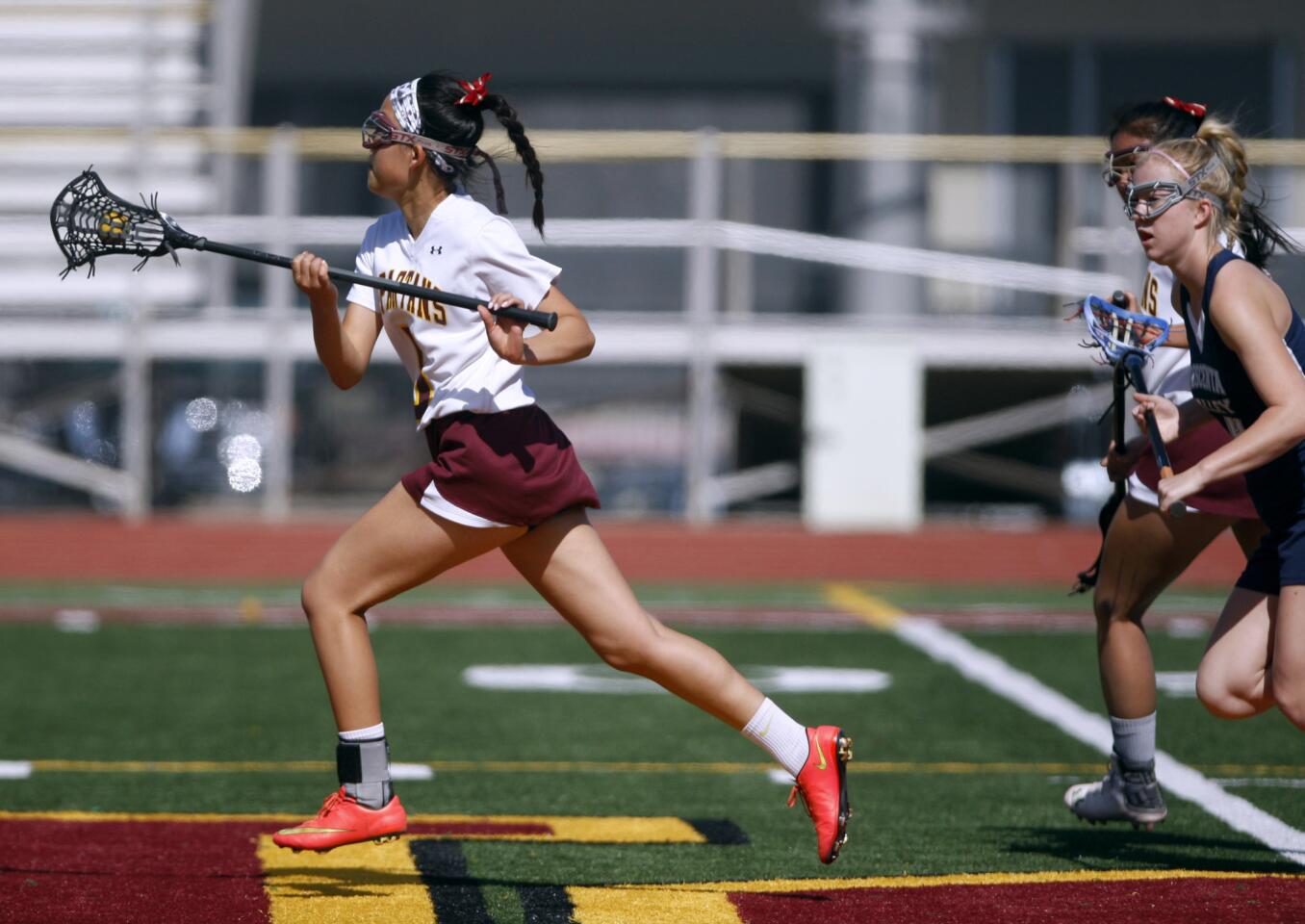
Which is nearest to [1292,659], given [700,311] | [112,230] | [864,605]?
[112,230]

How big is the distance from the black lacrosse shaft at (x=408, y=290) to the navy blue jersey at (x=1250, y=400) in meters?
1.58

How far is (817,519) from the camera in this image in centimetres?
1514

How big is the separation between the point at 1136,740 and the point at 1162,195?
5.15ft

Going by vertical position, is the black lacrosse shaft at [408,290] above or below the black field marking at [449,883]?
above

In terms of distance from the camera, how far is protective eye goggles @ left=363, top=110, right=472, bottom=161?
4770mm

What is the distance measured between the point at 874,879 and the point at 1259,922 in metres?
0.98

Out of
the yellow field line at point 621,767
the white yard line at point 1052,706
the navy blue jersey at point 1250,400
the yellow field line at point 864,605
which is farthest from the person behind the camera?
the yellow field line at point 864,605

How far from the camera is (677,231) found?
49.2 feet

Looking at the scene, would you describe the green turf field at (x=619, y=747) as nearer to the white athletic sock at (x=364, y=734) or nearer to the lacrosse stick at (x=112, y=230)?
the white athletic sock at (x=364, y=734)

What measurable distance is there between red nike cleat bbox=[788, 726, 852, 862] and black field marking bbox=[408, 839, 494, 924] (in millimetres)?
811

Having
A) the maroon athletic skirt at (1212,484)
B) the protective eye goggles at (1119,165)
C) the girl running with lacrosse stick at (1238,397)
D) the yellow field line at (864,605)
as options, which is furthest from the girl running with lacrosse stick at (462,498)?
the yellow field line at (864,605)

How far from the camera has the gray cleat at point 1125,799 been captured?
212 inches

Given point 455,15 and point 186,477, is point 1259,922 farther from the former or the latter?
point 455,15

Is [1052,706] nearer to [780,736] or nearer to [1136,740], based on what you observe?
[1136,740]
